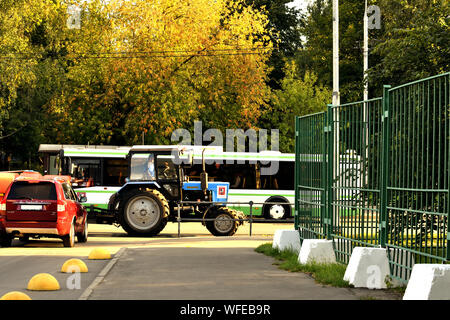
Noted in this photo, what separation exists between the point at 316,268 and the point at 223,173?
2262 cm

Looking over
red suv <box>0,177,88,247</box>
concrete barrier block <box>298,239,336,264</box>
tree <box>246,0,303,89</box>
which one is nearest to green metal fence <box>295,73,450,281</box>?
concrete barrier block <box>298,239,336,264</box>

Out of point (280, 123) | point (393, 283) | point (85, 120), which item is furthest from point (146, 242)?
point (280, 123)

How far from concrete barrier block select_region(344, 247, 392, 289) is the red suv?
10.7m

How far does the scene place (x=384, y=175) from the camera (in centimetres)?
1231

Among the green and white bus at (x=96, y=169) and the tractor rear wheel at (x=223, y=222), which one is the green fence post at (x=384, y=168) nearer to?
the tractor rear wheel at (x=223, y=222)

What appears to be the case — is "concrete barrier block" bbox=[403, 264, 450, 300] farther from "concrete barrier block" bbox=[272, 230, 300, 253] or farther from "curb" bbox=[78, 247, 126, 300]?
"concrete barrier block" bbox=[272, 230, 300, 253]

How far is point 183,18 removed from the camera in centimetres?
4194

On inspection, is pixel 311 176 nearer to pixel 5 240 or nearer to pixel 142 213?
pixel 5 240

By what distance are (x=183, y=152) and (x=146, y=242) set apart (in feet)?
15.0

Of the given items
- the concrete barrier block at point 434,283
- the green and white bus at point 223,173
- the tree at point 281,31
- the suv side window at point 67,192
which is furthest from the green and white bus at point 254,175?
the concrete barrier block at point 434,283

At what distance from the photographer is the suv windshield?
20953 millimetres

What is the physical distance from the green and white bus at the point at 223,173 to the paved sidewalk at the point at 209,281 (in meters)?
15.5

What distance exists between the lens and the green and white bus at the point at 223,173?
3447 centimetres
